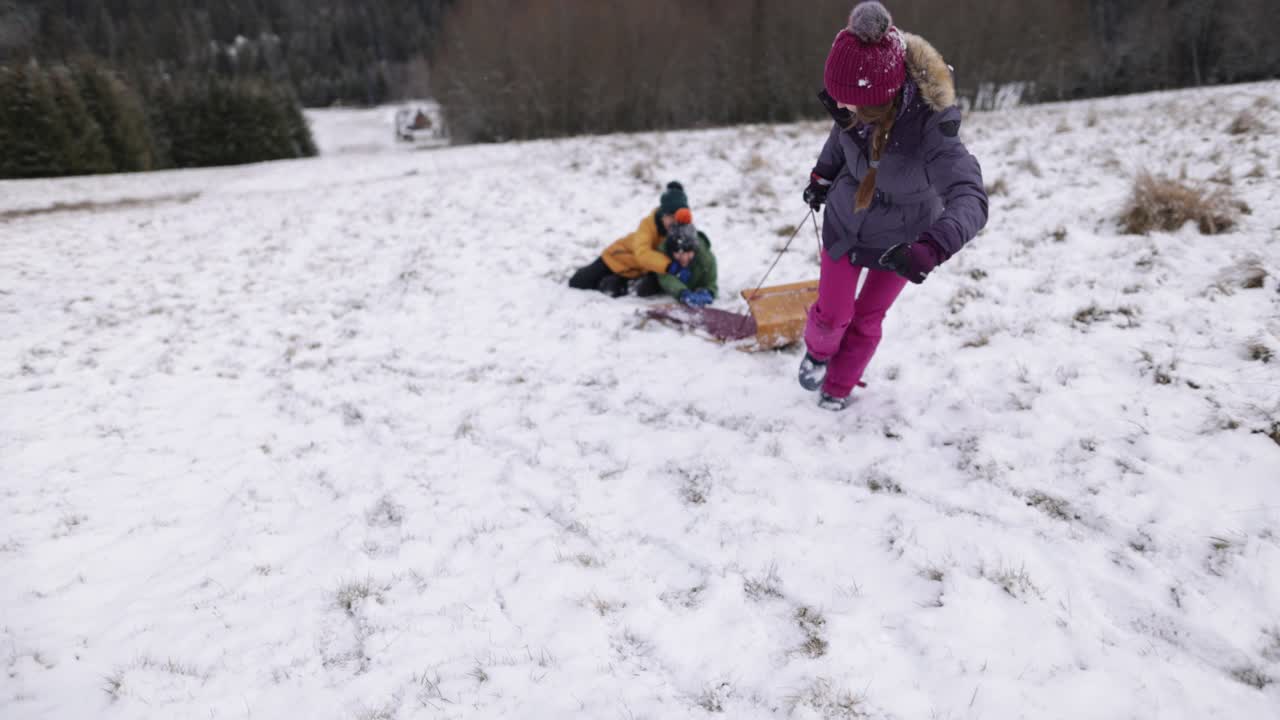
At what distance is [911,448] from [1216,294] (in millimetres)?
2690

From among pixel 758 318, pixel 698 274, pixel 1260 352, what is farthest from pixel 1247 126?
pixel 758 318

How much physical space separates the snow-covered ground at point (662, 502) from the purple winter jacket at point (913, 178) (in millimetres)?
Result: 1236

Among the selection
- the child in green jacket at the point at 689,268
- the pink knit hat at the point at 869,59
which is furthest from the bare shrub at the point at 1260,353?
the child in green jacket at the point at 689,268

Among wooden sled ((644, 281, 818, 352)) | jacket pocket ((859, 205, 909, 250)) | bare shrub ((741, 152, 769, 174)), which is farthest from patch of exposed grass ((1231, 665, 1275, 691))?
bare shrub ((741, 152, 769, 174))

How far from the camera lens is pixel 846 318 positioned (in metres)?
3.60

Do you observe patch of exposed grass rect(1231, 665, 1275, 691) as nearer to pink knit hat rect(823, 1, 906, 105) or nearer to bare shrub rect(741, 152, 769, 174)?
pink knit hat rect(823, 1, 906, 105)

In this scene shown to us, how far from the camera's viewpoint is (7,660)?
2.64 metres

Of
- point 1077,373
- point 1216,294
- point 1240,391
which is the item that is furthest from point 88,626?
point 1216,294

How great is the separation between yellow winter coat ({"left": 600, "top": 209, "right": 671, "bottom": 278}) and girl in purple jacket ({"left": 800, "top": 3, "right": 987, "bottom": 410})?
7.56 ft

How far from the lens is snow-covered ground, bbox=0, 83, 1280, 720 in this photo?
2.36 meters

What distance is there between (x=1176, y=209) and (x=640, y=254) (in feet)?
16.0

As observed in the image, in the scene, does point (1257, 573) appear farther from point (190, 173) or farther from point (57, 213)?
point (190, 173)

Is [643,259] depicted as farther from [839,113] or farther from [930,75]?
[930,75]

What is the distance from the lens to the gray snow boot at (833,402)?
13.0 ft
